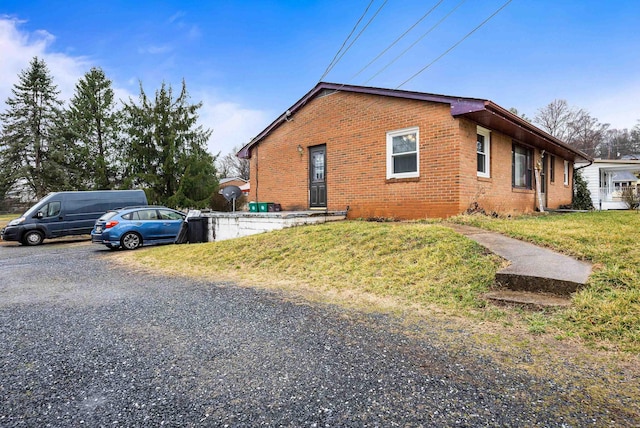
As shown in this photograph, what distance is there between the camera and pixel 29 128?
28812 millimetres

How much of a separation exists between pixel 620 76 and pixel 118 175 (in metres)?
31.9

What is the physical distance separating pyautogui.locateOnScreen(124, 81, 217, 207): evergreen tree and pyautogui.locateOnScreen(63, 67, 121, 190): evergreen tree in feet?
7.24

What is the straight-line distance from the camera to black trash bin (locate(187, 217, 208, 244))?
37.1ft

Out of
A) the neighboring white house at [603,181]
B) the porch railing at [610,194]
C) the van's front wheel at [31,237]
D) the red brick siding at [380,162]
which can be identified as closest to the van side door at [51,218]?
the van's front wheel at [31,237]

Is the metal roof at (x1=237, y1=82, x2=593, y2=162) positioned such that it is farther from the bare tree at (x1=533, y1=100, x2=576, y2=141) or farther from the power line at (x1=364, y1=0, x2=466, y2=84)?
the bare tree at (x1=533, y1=100, x2=576, y2=141)

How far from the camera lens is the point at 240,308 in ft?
12.9

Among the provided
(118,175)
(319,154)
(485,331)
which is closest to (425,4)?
(319,154)

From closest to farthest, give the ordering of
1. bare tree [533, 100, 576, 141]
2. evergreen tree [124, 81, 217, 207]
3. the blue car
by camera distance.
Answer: the blue car → evergreen tree [124, 81, 217, 207] → bare tree [533, 100, 576, 141]

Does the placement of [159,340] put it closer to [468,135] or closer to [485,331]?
[485,331]

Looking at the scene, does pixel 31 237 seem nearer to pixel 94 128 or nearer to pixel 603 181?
pixel 94 128

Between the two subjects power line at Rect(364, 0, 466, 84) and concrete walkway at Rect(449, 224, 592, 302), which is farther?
power line at Rect(364, 0, 466, 84)

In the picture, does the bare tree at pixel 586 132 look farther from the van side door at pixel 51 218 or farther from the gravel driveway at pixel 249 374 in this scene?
the van side door at pixel 51 218

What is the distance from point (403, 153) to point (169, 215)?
8.05 meters

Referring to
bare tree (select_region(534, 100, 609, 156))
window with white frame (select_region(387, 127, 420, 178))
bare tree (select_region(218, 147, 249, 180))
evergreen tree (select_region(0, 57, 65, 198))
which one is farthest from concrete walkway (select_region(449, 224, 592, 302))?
bare tree (select_region(218, 147, 249, 180))
